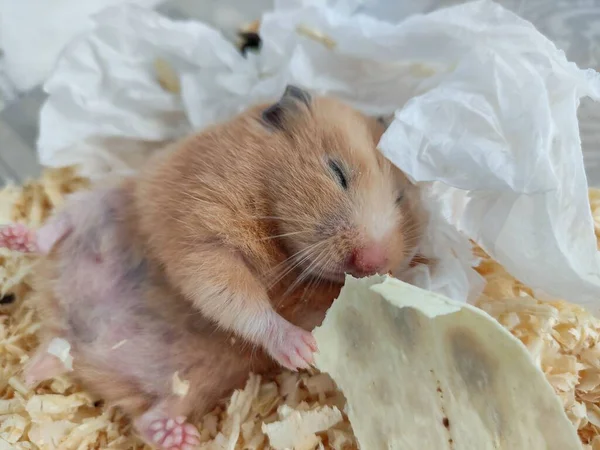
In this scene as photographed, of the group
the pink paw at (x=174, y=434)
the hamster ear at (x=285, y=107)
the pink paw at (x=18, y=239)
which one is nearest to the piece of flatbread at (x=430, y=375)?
the pink paw at (x=174, y=434)

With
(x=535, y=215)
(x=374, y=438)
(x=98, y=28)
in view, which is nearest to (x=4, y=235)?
(x=98, y=28)

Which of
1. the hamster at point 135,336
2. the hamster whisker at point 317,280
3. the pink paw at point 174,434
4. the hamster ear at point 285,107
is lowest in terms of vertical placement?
the pink paw at point 174,434

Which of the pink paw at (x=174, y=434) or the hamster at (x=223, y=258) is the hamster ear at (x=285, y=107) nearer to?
the hamster at (x=223, y=258)

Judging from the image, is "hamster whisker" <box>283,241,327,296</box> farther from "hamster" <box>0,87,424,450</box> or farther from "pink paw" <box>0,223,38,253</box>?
"pink paw" <box>0,223,38,253</box>

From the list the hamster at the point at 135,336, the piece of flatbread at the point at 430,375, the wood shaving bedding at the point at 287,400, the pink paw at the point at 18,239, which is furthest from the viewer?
the pink paw at the point at 18,239

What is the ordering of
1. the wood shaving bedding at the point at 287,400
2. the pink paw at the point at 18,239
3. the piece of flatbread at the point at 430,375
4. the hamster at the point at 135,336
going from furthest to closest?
the pink paw at the point at 18,239 < the hamster at the point at 135,336 < the wood shaving bedding at the point at 287,400 < the piece of flatbread at the point at 430,375

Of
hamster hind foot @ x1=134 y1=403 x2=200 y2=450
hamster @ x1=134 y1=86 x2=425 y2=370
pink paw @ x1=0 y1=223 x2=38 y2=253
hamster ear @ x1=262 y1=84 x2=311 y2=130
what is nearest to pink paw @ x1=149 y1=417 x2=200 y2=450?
hamster hind foot @ x1=134 y1=403 x2=200 y2=450
